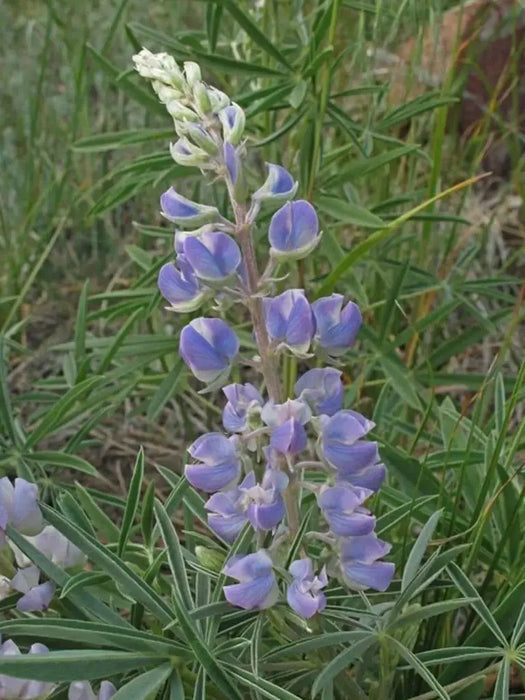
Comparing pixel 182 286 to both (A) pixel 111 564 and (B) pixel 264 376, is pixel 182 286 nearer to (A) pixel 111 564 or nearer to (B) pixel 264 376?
(B) pixel 264 376

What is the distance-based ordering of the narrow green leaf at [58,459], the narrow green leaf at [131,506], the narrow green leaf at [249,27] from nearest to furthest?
1. the narrow green leaf at [131,506]
2. the narrow green leaf at [58,459]
3. the narrow green leaf at [249,27]

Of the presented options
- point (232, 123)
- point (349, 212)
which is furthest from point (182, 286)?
point (349, 212)

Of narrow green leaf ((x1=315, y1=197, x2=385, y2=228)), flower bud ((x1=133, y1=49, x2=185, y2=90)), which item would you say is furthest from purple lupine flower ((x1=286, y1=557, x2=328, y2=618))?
narrow green leaf ((x1=315, y1=197, x2=385, y2=228))

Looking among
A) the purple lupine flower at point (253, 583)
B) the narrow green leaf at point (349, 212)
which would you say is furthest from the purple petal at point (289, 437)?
the narrow green leaf at point (349, 212)

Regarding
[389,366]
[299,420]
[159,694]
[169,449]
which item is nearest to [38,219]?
[169,449]

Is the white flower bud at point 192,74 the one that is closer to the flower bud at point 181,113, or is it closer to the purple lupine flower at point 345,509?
the flower bud at point 181,113
